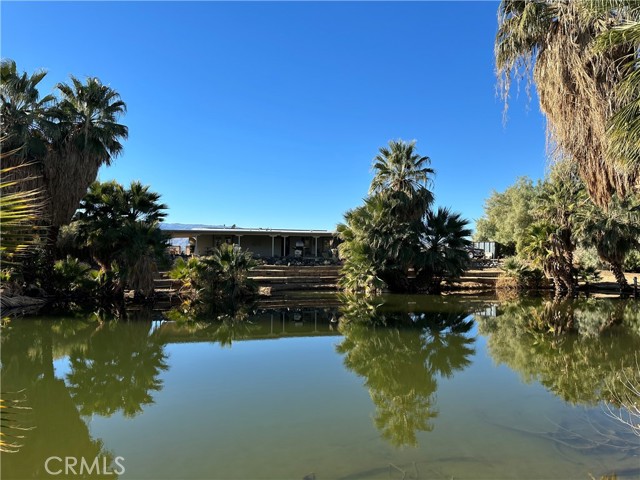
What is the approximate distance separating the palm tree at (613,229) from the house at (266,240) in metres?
15.9

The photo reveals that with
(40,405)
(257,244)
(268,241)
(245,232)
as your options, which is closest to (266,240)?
(268,241)

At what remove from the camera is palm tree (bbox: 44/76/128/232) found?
15508mm

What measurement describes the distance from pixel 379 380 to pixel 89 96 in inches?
640

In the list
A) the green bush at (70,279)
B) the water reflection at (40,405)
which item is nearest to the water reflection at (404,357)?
the water reflection at (40,405)

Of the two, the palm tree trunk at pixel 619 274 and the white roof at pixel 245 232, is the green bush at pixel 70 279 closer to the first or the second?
the white roof at pixel 245 232

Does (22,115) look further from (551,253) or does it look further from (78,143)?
(551,253)

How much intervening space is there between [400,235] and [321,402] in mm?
15300

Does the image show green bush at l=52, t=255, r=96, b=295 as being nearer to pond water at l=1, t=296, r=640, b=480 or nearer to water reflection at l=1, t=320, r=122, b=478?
pond water at l=1, t=296, r=640, b=480

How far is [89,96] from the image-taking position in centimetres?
1620

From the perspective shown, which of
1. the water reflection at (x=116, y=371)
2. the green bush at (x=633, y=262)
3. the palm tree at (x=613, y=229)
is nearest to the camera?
the water reflection at (x=116, y=371)

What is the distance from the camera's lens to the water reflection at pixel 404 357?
5.25 metres

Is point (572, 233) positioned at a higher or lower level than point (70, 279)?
higher

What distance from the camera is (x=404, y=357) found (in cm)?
835

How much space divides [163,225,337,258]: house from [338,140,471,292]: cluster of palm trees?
27.6ft
